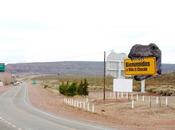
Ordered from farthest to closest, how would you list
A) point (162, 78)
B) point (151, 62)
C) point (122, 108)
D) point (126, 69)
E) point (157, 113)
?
point (162, 78), point (126, 69), point (151, 62), point (122, 108), point (157, 113)

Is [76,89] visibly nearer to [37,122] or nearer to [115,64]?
[115,64]

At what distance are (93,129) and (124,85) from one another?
3925cm

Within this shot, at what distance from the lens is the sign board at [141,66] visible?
5588 cm

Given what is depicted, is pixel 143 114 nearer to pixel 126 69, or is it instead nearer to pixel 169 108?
pixel 169 108

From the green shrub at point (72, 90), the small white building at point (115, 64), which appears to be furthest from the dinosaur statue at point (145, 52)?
the green shrub at point (72, 90)

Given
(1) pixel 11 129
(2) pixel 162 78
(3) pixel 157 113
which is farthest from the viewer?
(2) pixel 162 78

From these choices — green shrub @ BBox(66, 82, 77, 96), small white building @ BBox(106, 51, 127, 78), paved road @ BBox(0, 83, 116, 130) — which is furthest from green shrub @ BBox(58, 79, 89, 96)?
paved road @ BBox(0, 83, 116, 130)

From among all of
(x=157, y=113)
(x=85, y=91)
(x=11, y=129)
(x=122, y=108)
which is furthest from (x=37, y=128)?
(x=85, y=91)

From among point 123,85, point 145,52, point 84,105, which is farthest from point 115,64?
point 84,105

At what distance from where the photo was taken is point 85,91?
91.2 metres

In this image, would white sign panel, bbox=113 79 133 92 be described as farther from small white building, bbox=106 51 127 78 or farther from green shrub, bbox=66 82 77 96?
green shrub, bbox=66 82 77 96

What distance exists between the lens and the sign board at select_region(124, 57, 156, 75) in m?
55.9

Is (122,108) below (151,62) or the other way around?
below

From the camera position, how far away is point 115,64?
78.1 meters
